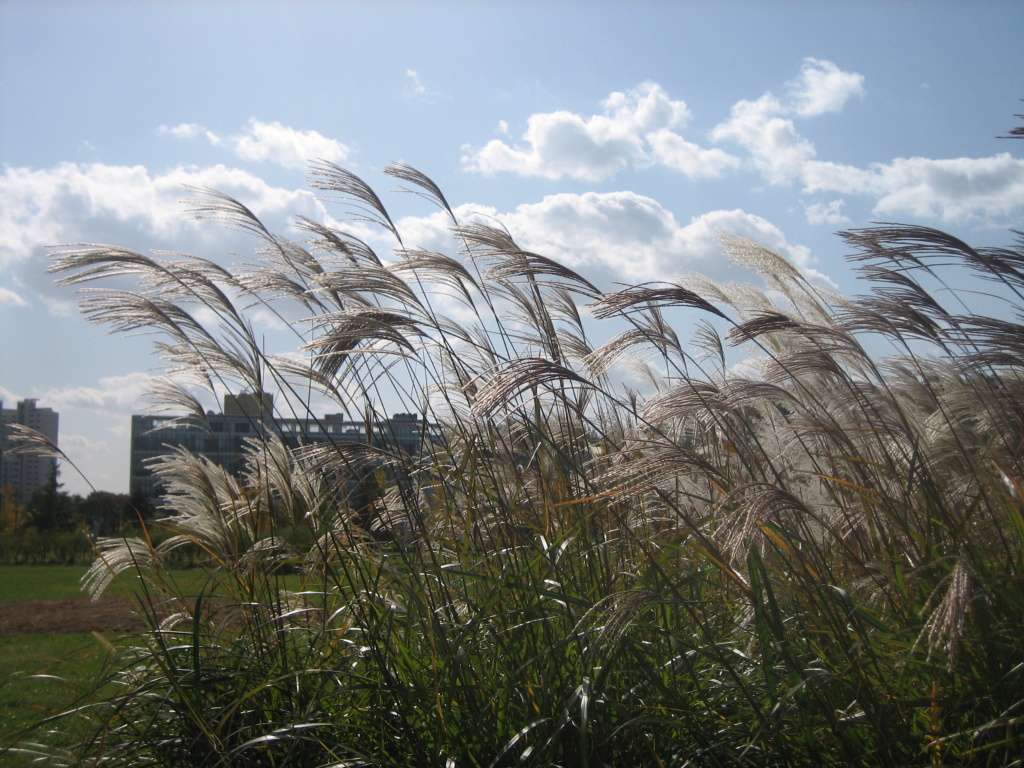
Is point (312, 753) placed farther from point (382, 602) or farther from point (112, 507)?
point (112, 507)

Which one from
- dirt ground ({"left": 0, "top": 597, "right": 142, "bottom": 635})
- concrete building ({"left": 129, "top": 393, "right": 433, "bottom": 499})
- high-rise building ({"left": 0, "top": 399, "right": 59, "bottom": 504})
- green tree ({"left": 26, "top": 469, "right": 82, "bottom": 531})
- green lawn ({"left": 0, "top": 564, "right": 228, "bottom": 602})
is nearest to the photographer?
concrete building ({"left": 129, "top": 393, "right": 433, "bottom": 499})

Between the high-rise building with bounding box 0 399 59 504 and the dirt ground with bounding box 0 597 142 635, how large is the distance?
1.89m

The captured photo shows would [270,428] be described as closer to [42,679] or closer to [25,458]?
[42,679]

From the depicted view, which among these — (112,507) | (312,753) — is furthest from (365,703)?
(112,507)

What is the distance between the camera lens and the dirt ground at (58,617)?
879 centimetres

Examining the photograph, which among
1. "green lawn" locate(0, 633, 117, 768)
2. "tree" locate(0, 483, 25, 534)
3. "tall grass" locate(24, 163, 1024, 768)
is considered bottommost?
"tree" locate(0, 483, 25, 534)

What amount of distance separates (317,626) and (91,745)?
30.7 inches

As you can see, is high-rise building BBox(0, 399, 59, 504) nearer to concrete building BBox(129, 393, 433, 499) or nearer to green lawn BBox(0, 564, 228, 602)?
concrete building BBox(129, 393, 433, 499)

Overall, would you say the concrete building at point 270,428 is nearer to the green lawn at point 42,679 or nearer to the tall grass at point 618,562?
the tall grass at point 618,562

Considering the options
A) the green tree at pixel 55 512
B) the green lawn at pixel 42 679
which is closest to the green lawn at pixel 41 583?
the green lawn at pixel 42 679

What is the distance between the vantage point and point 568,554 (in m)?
2.46

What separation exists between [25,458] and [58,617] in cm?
4004

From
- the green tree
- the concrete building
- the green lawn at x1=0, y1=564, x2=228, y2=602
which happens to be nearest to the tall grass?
the concrete building

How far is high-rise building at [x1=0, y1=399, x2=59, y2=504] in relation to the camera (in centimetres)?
372
